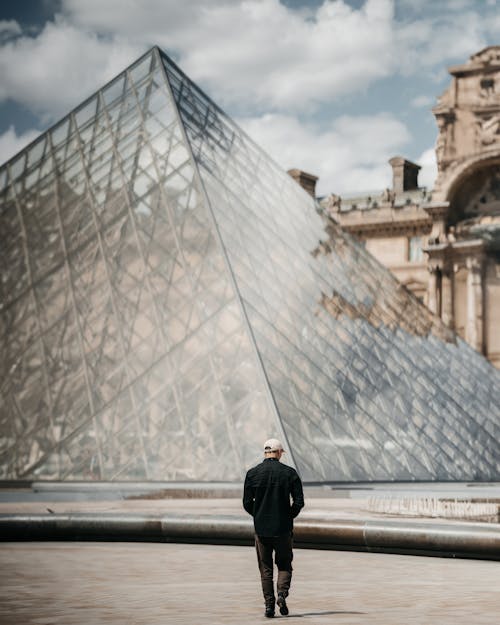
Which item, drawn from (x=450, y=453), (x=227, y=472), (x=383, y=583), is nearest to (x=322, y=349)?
(x=450, y=453)

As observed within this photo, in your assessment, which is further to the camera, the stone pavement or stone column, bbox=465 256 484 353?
stone column, bbox=465 256 484 353

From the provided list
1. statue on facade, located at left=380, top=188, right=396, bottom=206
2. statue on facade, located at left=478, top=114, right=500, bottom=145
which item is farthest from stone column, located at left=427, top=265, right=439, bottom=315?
statue on facade, located at left=478, top=114, right=500, bottom=145

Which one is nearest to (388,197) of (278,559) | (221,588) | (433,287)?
(433,287)

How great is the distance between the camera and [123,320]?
19.6 m

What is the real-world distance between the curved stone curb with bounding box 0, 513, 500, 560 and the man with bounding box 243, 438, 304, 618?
3213mm

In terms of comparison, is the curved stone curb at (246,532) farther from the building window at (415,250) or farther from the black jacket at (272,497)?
the building window at (415,250)

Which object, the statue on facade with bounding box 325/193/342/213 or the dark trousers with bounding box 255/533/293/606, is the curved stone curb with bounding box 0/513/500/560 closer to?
the dark trousers with bounding box 255/533/293/606

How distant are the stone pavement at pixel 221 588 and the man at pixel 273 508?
0.31 meters

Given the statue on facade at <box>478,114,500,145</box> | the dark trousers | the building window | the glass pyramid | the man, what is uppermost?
the statue on facade at <box>478,114,500,145</box>

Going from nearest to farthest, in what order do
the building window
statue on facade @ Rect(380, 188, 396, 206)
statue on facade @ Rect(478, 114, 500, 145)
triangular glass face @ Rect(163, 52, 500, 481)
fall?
triangular glass face @ Rect(163, 52, 500, 481)
statue on facade @ Rect(478, 114, 500, 145)
the building window
statue on facade @ Rect(380, 188, 396, 206)

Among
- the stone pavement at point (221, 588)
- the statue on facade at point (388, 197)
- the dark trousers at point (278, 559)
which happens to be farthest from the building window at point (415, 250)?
the dark trousers at point (278, 559)

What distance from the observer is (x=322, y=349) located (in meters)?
20.8

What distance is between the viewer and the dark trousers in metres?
6.59

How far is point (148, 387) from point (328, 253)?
8.09 metres
